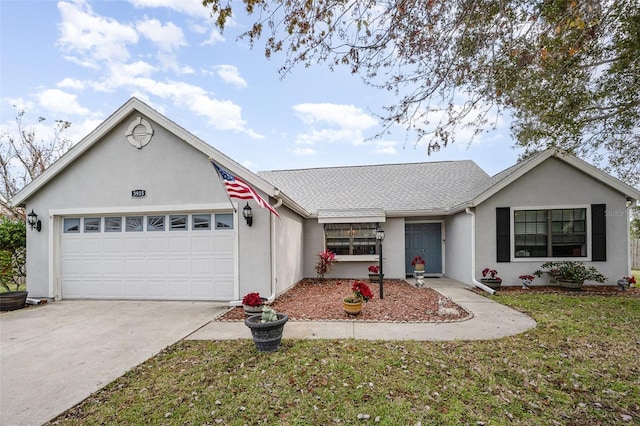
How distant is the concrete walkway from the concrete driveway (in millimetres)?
699

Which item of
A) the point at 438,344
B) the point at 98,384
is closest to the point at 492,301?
the point at 438,344

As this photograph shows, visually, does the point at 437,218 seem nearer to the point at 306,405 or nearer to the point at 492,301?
the point at 492,301

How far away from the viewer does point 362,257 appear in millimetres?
11500

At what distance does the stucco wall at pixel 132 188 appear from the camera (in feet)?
25.3

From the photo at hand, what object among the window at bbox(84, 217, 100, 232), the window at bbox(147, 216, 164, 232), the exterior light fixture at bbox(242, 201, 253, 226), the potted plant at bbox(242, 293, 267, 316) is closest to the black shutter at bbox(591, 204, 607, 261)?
the potted plant at bbox(242, 293, 267, 316)

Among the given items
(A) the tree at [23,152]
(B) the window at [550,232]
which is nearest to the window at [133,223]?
(B) the window at [550,232]

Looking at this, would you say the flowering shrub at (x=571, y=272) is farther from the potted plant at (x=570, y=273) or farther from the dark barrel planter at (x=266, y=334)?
the dark barrel planter at (x=266, y=334)

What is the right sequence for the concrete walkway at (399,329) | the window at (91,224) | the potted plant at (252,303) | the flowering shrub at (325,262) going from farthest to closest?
the flowering shrub at (325,262)
the window at (91,224)
the potted plant at (252,303)
the concrete walkway at (399,329)

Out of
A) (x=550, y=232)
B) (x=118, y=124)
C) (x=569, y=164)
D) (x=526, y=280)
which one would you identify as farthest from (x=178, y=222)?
(x=569, y=164)

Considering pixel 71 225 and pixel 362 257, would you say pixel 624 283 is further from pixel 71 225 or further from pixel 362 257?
pixel 71 225

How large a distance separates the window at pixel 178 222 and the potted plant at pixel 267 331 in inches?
187

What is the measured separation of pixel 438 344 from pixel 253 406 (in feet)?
9.96

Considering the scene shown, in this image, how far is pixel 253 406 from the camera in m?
3.19

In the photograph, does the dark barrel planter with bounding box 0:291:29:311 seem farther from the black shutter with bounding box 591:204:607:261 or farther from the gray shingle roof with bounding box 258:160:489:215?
the black shutter with bounding box 591:204:607:261
